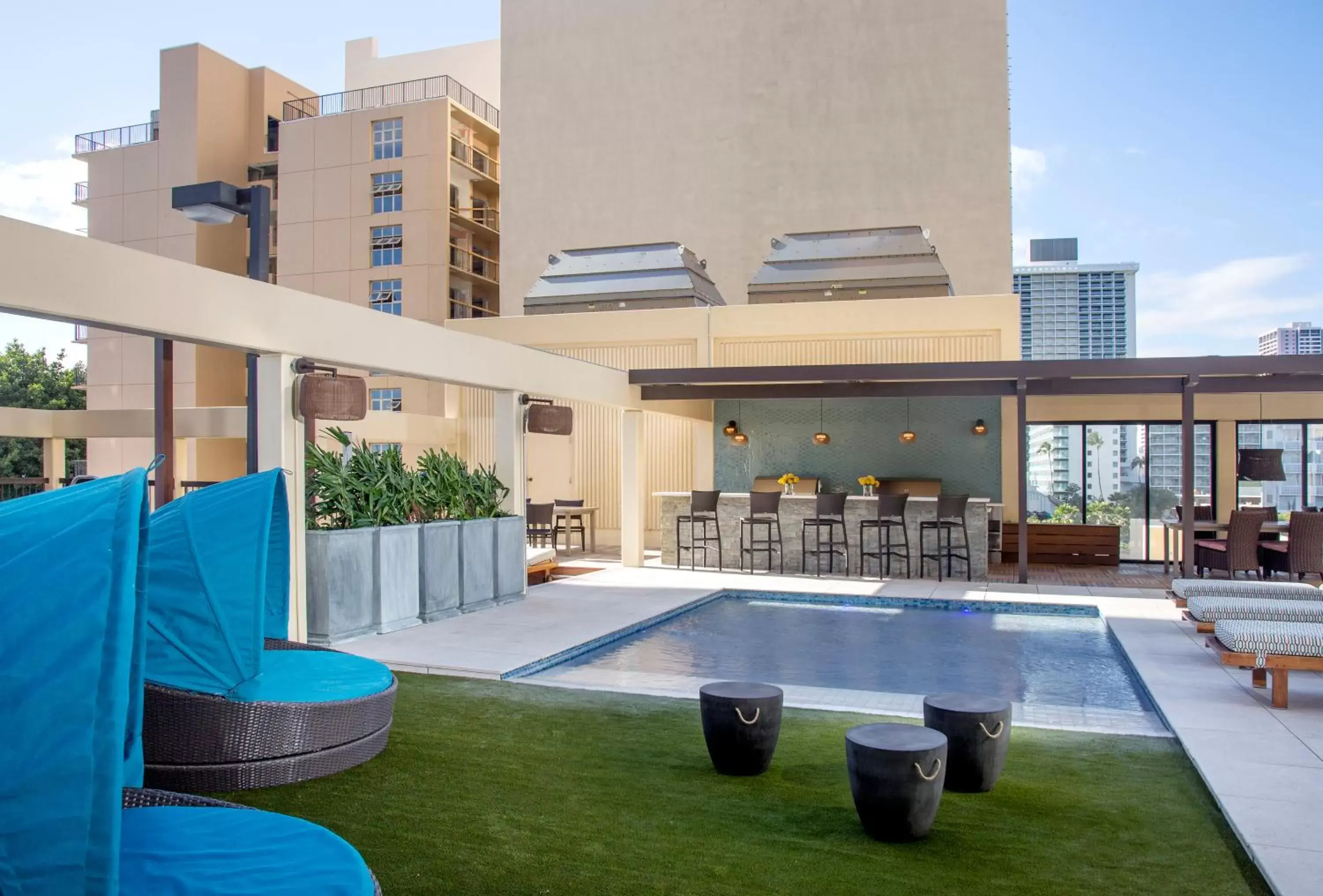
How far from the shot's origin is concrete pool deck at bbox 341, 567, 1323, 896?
412 cm

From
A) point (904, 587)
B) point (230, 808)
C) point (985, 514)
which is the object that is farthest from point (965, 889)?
point (985, 514)

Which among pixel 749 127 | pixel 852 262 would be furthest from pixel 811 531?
pixel 749 127

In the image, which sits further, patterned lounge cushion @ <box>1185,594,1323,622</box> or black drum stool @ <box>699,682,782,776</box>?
patterned lounge cushion @ <box>1185,594,1323,622</box>

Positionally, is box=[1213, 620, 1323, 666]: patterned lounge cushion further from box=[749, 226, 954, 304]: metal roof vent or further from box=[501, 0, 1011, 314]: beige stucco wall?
box=[501, 0, 1011, 314]: beige stucco wall

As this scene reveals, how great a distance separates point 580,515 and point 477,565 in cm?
741

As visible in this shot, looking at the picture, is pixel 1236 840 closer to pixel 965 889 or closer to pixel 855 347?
pixel 965 889

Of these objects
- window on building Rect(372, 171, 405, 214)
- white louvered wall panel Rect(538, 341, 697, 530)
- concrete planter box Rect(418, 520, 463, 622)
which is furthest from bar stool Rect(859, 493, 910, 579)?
window on building Rect(372, 171, 405, 214)

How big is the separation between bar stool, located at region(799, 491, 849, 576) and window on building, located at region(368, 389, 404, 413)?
1878 centimetres

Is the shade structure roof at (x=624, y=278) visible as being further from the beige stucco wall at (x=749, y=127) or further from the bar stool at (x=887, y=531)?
the bar stool at (x=887, y=531)

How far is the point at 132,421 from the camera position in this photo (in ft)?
55.9

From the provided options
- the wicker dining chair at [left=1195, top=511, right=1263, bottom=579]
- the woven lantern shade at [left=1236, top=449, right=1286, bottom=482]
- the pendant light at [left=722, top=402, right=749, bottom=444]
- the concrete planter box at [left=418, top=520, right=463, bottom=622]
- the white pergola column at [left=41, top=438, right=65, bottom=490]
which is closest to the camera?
the concrete planter box at [left=418, top=520, right=463, bottom=622]

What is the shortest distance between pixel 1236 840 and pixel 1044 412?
12.7 meters

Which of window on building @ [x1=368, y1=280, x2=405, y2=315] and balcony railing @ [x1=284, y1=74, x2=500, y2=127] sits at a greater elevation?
balcony railing @ [x1=284, y1=74, x2=500, y2=127]

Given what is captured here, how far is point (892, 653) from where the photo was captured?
28.5 feet
